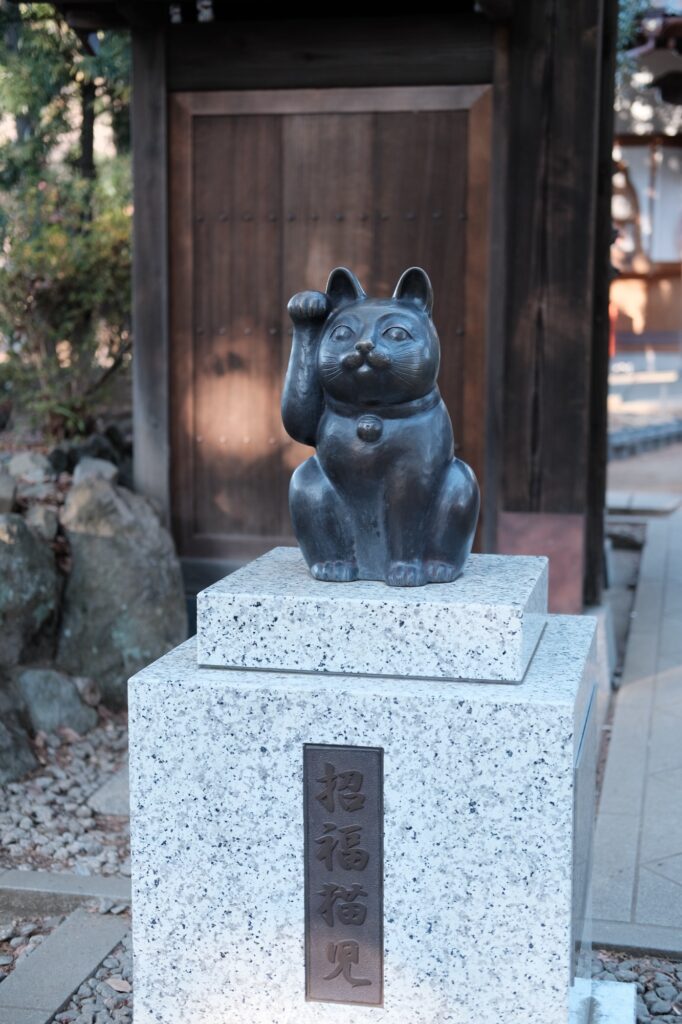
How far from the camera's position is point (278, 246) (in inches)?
242

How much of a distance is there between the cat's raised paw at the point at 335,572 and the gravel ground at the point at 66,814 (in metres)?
1.73

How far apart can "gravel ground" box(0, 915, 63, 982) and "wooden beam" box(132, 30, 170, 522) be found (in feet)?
9.09

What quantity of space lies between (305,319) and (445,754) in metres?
1.14

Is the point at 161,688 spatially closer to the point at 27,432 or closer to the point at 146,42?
the point at 146,42

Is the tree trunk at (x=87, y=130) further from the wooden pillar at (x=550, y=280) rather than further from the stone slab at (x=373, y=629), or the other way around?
the stone slab at (x=373, y=629)

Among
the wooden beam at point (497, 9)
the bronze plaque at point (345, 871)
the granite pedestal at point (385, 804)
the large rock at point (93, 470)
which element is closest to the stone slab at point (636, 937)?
the granite pedestal at point (385, 804)

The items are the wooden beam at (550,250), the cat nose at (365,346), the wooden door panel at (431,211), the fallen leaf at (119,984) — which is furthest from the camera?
the wooden door panel at (431,211)

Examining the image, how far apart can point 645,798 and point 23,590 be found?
2.83 meters

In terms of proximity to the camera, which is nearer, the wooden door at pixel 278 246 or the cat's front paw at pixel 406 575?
the cat's front paw at pixel 406 575

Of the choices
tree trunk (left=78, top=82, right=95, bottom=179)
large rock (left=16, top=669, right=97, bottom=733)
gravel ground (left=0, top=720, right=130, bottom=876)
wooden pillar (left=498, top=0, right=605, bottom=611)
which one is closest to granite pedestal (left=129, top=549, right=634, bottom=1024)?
gravel ground (left=0, top=720, right=130, bottom=876)

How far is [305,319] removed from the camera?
9.87 ft

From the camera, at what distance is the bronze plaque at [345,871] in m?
2.68

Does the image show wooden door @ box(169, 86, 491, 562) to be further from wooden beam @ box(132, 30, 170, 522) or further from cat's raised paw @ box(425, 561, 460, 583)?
cat's raised paw @ box(425, 561, 460, 583)

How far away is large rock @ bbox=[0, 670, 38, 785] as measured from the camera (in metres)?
4.78
